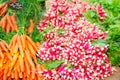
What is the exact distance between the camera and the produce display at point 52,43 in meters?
4.93

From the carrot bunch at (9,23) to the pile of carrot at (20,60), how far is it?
1.38 feet

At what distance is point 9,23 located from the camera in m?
5.79

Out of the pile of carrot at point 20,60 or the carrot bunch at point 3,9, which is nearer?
the pile of carrot at point 20,60

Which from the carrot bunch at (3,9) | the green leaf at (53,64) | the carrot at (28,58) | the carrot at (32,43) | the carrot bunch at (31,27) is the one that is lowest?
the green leaf at (53,64)

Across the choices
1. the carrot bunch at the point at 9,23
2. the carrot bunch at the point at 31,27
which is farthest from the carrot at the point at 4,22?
the carrot bunch at the point at 31,27

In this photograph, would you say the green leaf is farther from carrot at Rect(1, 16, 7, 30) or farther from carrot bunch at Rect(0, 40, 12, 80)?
carrot at Rect(1, 16, 7, 30)

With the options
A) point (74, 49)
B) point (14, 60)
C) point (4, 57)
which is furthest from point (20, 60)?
point (74, 49)

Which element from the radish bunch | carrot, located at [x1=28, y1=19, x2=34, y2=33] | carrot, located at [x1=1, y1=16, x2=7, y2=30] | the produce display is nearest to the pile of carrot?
the produce display

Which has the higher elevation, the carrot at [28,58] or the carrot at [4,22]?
the carrot at [4,22]

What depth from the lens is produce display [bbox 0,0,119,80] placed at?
16.2 feet

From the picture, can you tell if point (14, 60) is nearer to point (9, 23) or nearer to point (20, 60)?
point (20, 60)

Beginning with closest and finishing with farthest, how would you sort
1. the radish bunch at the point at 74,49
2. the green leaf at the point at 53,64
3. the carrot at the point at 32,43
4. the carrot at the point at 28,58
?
the radish bunch at the point at 74,49 → the green leaf at the point at 53,64 → the carrot at the point at 28,58 → the carrot at the point at 32,43

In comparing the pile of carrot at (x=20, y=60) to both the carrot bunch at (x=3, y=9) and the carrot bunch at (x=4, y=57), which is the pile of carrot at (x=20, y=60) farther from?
the carrot bunch at (x=3, y=9)

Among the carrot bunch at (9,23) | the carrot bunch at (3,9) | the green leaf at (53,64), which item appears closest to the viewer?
the green leaf at (53,64)
